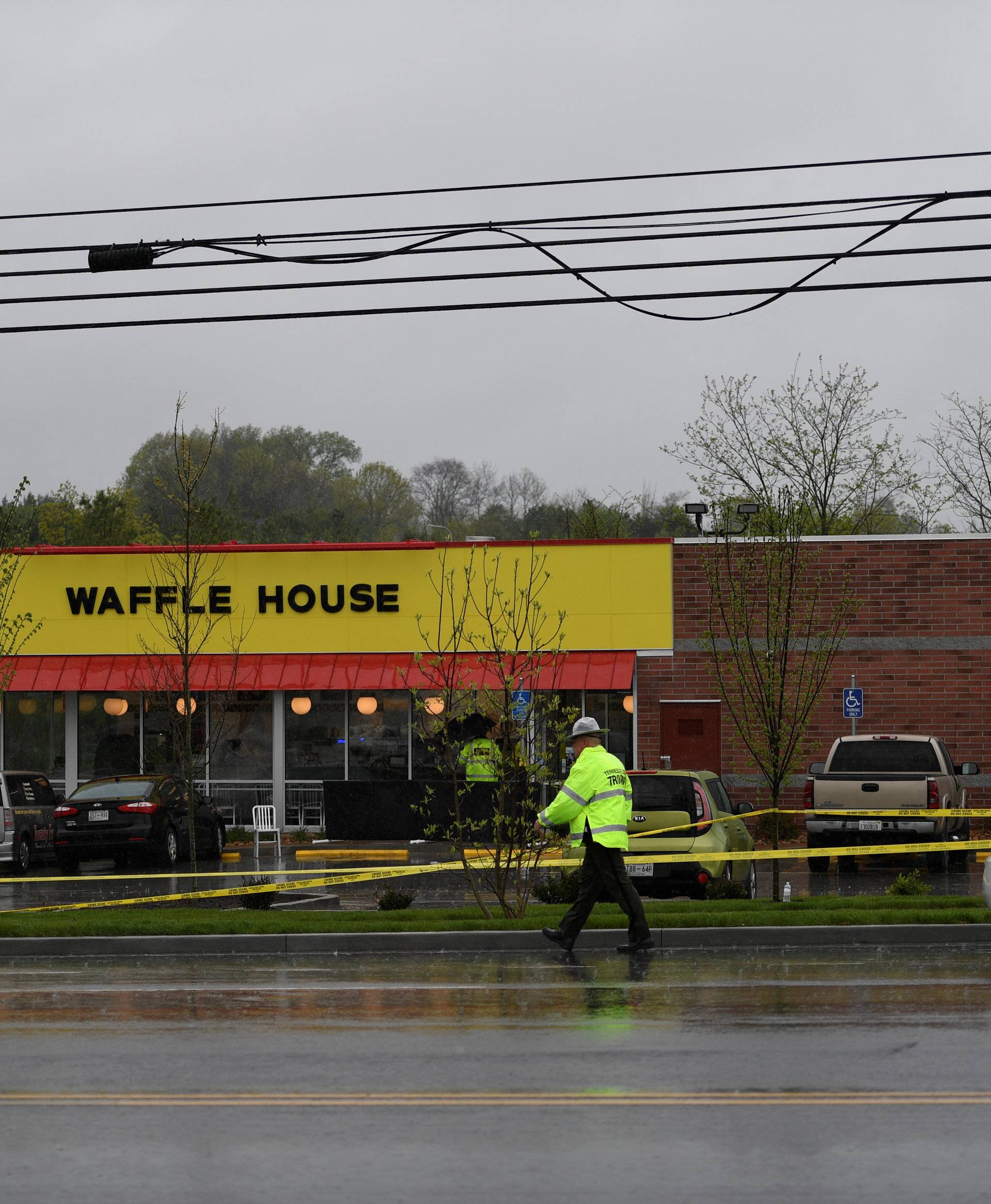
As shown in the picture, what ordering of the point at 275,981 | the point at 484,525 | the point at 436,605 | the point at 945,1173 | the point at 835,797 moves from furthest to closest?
the point at 484,525 → the point at 436,605 → the point at 835,797 → the point at 275,981 → the point at 945,1173

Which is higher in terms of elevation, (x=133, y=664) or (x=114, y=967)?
(x=133, y=664)

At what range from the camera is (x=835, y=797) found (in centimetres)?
2280

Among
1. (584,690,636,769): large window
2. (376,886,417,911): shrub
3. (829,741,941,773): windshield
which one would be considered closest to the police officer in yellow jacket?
(376,886,417,911): shrub

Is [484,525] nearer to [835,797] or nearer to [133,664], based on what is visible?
[133,664]

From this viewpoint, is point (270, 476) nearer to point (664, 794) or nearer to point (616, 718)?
point (616, 718)

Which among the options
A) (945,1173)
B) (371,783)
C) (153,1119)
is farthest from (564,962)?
(371,783)

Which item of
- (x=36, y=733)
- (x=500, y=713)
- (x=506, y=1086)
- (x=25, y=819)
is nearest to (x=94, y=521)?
(x=36, y=733)

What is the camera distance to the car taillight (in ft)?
55.4

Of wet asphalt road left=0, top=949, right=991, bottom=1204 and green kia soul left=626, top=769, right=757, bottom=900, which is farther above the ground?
green kia soul left=626, top=769, right=757, bottom=900

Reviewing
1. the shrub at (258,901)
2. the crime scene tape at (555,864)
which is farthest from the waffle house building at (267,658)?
the shrub at (258,901)

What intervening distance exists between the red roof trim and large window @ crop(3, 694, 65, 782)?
9.81 feet

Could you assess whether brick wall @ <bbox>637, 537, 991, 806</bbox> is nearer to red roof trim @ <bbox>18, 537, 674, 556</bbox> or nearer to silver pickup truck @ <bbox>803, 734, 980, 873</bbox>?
red roof trim @ <bbox>18, 537, 674, 556</bbox>

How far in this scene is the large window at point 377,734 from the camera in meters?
32.1

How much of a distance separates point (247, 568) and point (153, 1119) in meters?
25.3
